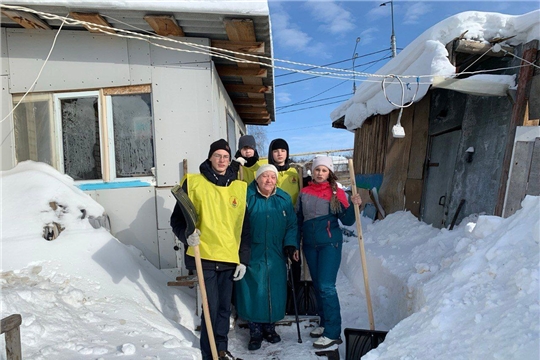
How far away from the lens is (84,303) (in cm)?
329

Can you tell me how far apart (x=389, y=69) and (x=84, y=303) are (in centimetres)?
665

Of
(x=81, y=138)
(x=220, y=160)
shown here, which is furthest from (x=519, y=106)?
(x=81, y=138)

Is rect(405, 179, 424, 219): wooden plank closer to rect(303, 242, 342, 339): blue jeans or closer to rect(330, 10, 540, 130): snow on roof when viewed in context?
rect(330, 10, 540, 130): snow on roof

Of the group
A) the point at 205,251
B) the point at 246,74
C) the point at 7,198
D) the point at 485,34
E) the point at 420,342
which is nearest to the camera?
the point at 420,342

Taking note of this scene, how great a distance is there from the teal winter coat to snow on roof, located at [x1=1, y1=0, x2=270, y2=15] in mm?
2072

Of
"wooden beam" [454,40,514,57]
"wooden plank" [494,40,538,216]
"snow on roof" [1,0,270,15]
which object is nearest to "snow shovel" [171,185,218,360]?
"snow on roof" [1,0,270,15]

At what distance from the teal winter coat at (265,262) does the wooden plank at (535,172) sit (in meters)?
3.21

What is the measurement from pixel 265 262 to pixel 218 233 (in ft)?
2.29

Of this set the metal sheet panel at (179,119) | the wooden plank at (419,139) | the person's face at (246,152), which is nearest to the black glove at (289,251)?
the person's face at (246,152)

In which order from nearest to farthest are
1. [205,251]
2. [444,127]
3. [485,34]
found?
[205,251]
[485,34]
[444,127]

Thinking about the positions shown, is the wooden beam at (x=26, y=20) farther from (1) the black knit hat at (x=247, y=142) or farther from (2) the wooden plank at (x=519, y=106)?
(2) the wooden plank at (x=519, y=106)

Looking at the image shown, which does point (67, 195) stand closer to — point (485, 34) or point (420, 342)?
point (420, 342)

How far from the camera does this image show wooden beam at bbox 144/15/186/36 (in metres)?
4.27

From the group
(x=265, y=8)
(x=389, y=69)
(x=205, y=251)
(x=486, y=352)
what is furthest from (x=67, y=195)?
(x=389, y=69)
